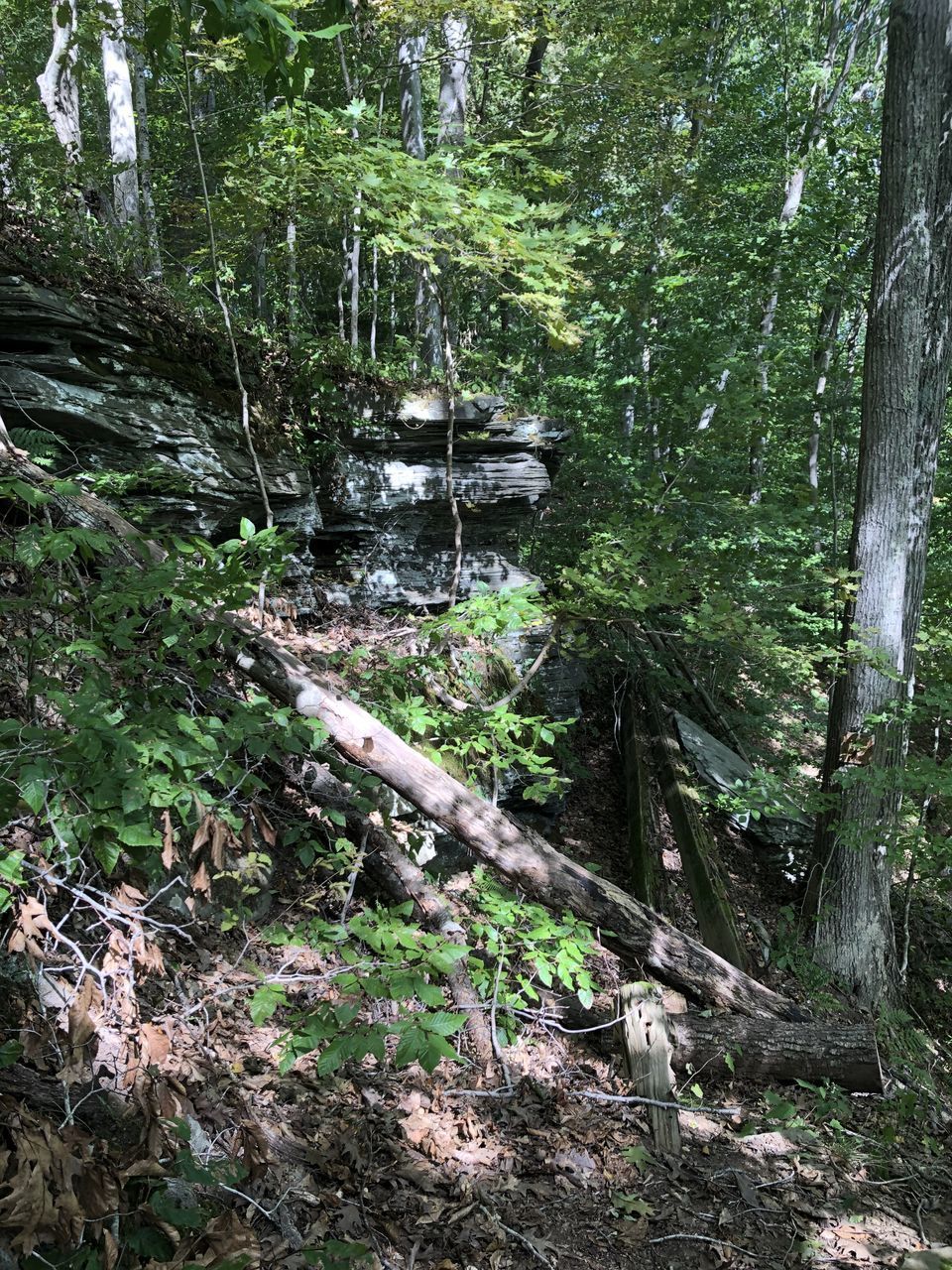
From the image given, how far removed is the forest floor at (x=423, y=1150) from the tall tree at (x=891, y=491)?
1885mm

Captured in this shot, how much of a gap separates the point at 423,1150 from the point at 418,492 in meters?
6.01

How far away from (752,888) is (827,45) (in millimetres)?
14432

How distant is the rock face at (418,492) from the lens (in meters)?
7.25

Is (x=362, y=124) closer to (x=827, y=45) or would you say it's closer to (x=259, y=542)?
(x=259, y=542)

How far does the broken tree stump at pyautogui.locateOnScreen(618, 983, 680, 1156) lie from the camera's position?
11.0 feet

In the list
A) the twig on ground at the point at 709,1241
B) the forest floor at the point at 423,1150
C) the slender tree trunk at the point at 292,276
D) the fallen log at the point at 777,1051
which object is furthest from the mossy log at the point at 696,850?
the slender tree trunk at the point at 292,276

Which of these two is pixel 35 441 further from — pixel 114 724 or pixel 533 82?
pixel 533 82

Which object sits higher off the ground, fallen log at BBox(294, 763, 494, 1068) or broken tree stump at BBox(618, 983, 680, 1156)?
fallen log at BBox(294, 763, 494, 1068)

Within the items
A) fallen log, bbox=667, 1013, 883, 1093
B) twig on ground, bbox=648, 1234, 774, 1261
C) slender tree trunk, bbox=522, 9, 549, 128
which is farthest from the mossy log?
slender tree trunk, bbox=522, 9, 549, 128

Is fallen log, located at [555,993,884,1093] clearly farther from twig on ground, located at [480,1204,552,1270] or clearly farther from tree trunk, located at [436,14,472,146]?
tree trunk, located at [436,14,472,146]

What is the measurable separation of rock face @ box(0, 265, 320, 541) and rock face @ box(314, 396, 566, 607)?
979 millimetres

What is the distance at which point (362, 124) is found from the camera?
6.56 meters

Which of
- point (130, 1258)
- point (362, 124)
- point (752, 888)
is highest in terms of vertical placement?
point (362, 124)

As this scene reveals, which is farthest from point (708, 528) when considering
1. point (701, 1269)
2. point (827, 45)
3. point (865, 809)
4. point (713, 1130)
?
point (827, 45)
